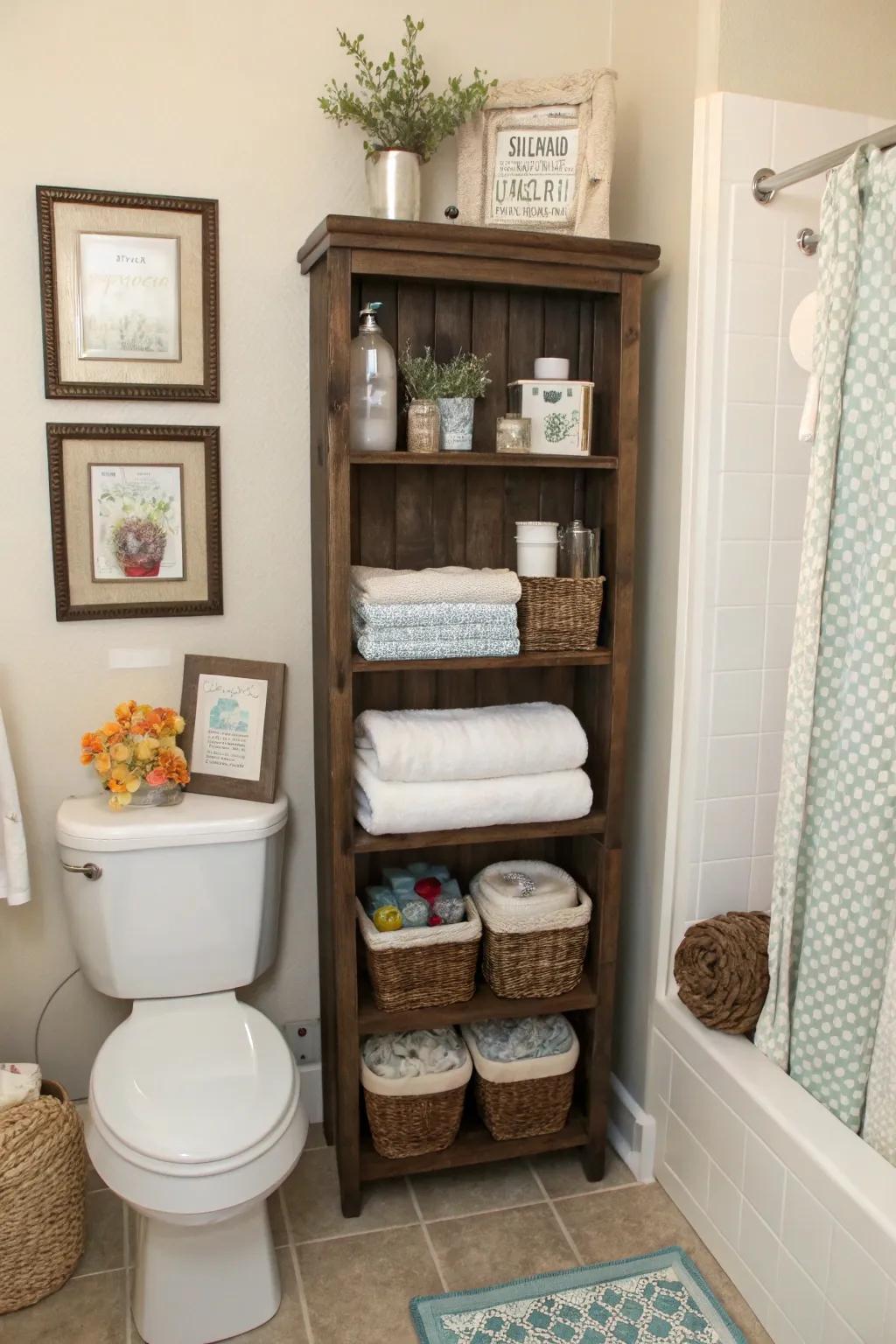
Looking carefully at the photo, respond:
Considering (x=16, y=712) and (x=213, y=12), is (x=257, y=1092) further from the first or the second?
(x=213, y=12)

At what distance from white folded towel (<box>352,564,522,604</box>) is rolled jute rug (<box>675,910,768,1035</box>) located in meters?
0.72

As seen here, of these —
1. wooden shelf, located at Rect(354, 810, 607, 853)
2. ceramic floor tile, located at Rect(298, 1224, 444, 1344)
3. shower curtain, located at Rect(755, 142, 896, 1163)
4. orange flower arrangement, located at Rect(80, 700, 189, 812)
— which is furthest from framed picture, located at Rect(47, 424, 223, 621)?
ceramic floor tile, located at Rect(298, 1224, 444, 1344)

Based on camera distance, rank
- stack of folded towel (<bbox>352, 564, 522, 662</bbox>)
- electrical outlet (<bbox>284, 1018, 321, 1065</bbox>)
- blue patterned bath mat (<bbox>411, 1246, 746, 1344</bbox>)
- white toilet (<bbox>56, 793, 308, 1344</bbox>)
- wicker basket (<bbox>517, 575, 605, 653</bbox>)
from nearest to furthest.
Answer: white toilet (<bbox>56, 793, 308, 1344</bbox>) < blue patterned bath mat (<bbox>411, 1246, 746, 1344</bbox>) < stack of folded towel (<bbox>352, 564, 522, 662</bbox>) < wicker basket (<bbox>517, 575, 605, 653</bbox>) < electrical outlet (<bbox>284, 1018, 321, 1065</bbox>)

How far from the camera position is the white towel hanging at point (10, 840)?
6.58 feet

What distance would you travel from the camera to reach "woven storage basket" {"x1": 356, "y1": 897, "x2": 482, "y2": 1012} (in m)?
A: 2.02

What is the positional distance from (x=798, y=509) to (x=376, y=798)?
950 millimetres

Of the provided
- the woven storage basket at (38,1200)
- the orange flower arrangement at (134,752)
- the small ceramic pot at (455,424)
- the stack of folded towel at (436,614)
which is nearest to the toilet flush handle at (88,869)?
the orange flower arrangement at (134,752)

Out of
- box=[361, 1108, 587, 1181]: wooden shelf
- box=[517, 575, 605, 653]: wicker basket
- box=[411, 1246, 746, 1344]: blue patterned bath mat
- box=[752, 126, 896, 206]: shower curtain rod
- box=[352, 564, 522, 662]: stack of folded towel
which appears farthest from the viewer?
box=[361, 1108, 587, 1181]: wooden shelf

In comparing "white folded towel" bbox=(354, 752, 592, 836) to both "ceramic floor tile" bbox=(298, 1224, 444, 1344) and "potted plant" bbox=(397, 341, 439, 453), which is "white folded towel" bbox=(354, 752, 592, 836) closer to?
"potted plant" bbox=(397, 341, 439, 453)

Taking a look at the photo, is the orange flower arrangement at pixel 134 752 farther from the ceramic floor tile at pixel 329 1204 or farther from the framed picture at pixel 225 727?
the ceramic floor tile at pixel 329 1204

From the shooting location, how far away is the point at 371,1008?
2.07 meters

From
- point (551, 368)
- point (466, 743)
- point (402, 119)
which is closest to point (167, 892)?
point (466, 743)

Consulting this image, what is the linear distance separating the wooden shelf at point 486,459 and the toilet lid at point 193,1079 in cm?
104

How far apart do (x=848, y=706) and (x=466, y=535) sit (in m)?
0.83
